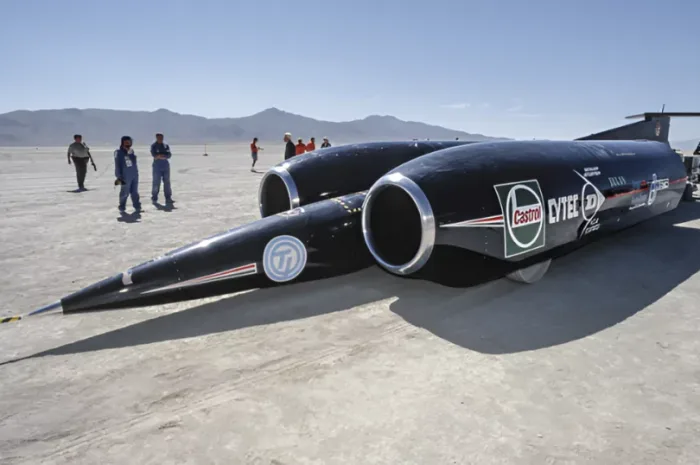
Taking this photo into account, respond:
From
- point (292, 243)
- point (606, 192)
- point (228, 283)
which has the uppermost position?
point (606, 192)

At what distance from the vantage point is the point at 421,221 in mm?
5512

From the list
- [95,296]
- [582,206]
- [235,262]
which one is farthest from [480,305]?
[95,296]

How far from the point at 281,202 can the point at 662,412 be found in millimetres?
6895

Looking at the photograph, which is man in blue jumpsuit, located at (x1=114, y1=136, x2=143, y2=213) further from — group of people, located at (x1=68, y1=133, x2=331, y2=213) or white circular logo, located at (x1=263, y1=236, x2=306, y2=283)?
white circular logo, located at (x1=263, y1=236, x2=306, y2=283)

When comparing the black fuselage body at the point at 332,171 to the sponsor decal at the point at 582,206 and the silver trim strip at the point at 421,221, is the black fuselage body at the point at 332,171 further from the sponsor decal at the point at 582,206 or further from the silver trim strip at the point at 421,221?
the sponsor decal at the point at 582,206

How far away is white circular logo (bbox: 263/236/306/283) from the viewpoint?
5.88m

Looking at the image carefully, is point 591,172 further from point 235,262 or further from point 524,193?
point 235,262

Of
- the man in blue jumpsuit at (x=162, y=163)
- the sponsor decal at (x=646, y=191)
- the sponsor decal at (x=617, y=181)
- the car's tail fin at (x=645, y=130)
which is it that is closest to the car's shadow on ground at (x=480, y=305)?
the sponsor decal at (x=646, y=191)

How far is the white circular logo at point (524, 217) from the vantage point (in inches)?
232

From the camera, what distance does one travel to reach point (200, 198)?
15477 millimetres

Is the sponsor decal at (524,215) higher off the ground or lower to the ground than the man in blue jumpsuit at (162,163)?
lower

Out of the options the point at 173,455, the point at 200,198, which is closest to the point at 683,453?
the point at 173,455

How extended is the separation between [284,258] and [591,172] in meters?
5.17

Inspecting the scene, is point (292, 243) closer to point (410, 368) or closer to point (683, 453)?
point (410, 368)
